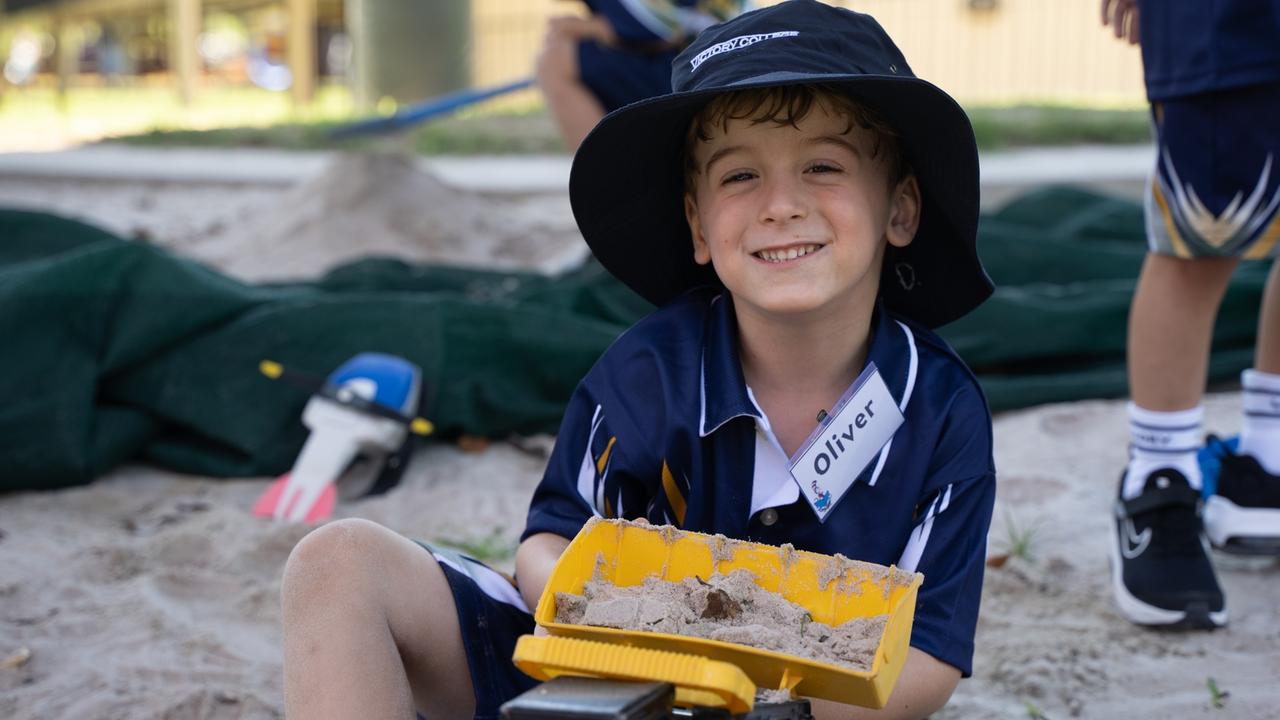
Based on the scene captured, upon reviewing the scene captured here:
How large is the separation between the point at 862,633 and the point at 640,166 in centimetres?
67

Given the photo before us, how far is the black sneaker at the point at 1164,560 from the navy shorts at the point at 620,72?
2.33 metres

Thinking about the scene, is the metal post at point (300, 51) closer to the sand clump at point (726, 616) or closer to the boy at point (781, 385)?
the boy at point (781, 385)

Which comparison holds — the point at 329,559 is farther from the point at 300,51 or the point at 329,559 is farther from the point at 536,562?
the point at 300,51

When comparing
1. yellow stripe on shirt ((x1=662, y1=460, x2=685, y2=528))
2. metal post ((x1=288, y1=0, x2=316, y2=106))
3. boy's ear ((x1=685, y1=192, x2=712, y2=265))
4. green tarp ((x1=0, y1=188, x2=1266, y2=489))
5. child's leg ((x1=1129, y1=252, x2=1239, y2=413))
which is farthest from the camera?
metal post ((x1=288, y1=0, x2=316, y2=106))

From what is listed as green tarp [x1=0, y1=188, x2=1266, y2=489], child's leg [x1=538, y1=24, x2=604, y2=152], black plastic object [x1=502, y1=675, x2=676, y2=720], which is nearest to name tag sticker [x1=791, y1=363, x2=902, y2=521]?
black plastic object [x1=502, y1=675, x2=676, y2=720]

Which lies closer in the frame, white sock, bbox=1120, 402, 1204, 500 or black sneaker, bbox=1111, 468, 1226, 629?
black sneaker, bbox=1111, 468, 1226, 629

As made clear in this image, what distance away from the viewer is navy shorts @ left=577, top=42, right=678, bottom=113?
13.9 ft

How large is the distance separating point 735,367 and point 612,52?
289 cm

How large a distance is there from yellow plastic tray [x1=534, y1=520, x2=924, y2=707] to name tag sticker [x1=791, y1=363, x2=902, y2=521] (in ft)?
0.55

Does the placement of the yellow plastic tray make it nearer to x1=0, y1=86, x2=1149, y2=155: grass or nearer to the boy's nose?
the boy's nose

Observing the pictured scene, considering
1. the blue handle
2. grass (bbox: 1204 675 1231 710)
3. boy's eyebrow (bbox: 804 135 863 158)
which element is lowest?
grass (bbox: 1204 675 1231 710)

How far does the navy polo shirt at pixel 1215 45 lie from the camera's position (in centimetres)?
204

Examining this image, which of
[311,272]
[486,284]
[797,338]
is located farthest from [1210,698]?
[311,272]

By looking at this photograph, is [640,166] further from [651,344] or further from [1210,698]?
[1210,698]
